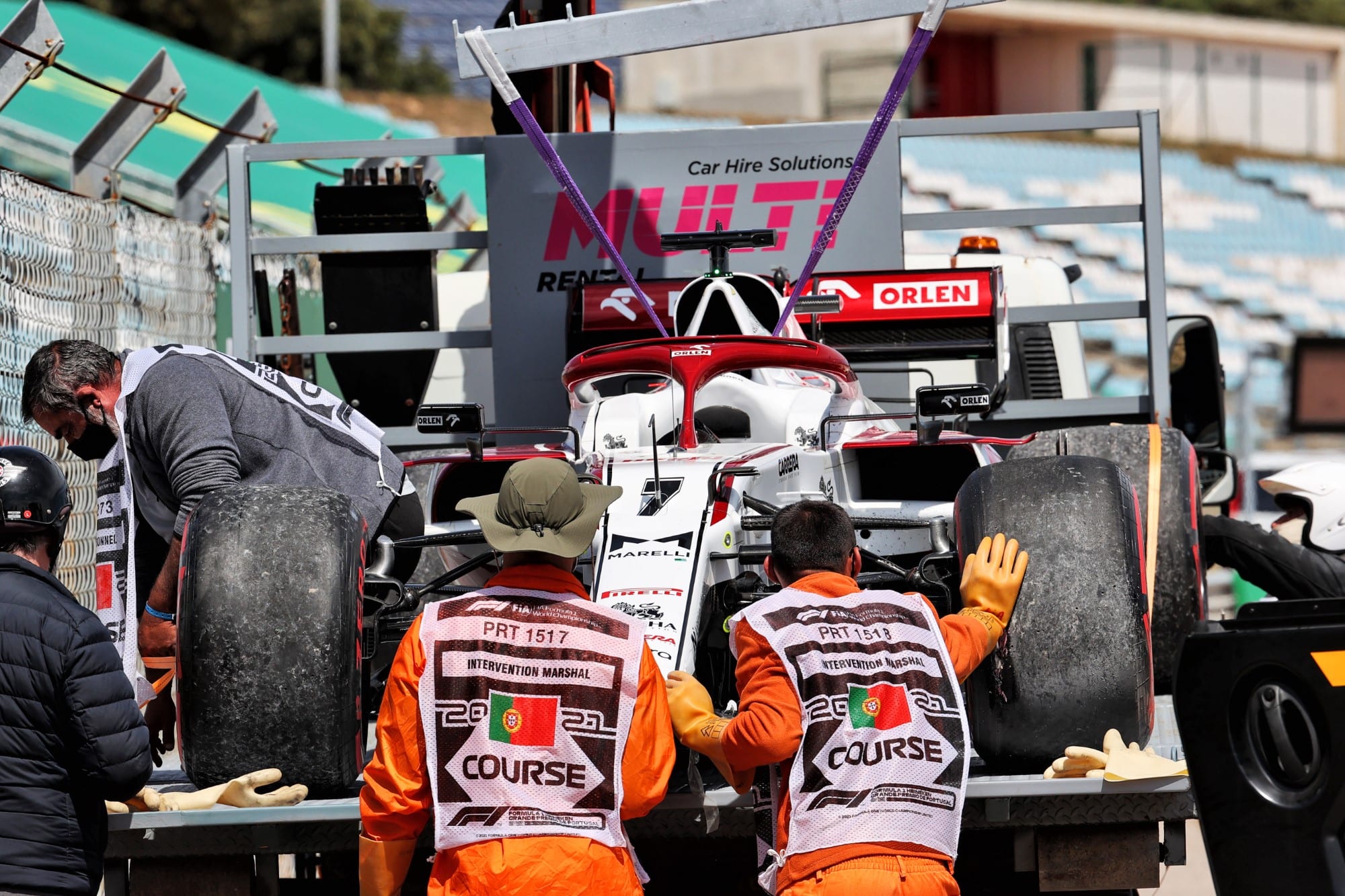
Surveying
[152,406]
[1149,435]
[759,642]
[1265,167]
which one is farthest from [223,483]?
[1265,167]

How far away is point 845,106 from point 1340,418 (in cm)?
2237

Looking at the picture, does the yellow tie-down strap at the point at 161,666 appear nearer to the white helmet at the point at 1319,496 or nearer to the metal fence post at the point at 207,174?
the white helmet at the point at 1319,496

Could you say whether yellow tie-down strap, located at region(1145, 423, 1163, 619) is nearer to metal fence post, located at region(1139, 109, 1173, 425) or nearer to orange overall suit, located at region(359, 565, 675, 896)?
metal fence post, located at region(1139, 109, 1173, 425)

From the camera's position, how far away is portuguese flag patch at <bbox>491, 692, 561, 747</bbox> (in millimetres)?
3742

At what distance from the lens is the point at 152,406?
4.98 metres

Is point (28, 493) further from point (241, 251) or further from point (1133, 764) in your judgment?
point (241, 251)

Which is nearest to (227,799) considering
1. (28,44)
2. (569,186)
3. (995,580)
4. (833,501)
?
(995,580)

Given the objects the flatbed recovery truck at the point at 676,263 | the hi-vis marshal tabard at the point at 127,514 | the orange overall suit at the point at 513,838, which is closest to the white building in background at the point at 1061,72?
the flatbed recovery truck at the point at 676,263

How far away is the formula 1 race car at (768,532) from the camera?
455 centimetres

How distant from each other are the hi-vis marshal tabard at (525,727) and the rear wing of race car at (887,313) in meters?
3.83

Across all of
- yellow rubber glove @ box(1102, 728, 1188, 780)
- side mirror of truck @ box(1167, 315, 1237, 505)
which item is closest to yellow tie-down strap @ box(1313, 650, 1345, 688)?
yellow rubber glove @ box(1102, 728, 1188, 780)

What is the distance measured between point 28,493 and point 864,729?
2.10m

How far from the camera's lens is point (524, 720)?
375 cm

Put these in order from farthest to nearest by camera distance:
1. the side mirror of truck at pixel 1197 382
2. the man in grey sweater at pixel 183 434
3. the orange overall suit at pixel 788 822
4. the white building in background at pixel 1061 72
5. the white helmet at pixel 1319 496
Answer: the white building in background at pixel 1061 72, the side mirror of truck at pixel 1197 382, the white helmet at pixel 1319 496, the man in grey sweater at pixel 183 434, the orange overall suit at pixel 788 822
